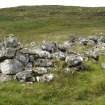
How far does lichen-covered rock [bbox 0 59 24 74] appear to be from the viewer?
25.1m

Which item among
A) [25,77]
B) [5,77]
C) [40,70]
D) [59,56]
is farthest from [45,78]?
[59,56]

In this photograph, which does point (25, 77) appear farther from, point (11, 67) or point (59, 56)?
point (59, 56)

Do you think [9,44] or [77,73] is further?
[9,44]

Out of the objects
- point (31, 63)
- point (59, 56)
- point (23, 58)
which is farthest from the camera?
point (59, 56)

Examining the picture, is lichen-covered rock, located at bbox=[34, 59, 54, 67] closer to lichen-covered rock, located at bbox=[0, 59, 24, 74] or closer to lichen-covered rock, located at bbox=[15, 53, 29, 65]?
lichen-covered rock, located at bbox=[15, 53, 29, 65]

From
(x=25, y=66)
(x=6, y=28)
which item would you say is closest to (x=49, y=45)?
(x=25, y=66)

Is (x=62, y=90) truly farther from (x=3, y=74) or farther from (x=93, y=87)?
(x=3, y=74)

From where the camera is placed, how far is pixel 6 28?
112812 mm

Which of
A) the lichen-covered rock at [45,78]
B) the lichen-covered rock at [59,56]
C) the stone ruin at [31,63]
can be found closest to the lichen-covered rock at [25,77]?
the stone ruin at [31,63]

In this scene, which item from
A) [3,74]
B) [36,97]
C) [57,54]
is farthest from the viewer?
[57,54]

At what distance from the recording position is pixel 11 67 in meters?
25.2

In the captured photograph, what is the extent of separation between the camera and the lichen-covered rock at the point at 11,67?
82.5ft

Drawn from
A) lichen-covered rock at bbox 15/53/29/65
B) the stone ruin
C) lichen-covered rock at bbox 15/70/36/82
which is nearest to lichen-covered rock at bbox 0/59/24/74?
the stone ruin

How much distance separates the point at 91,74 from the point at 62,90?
3923mm
